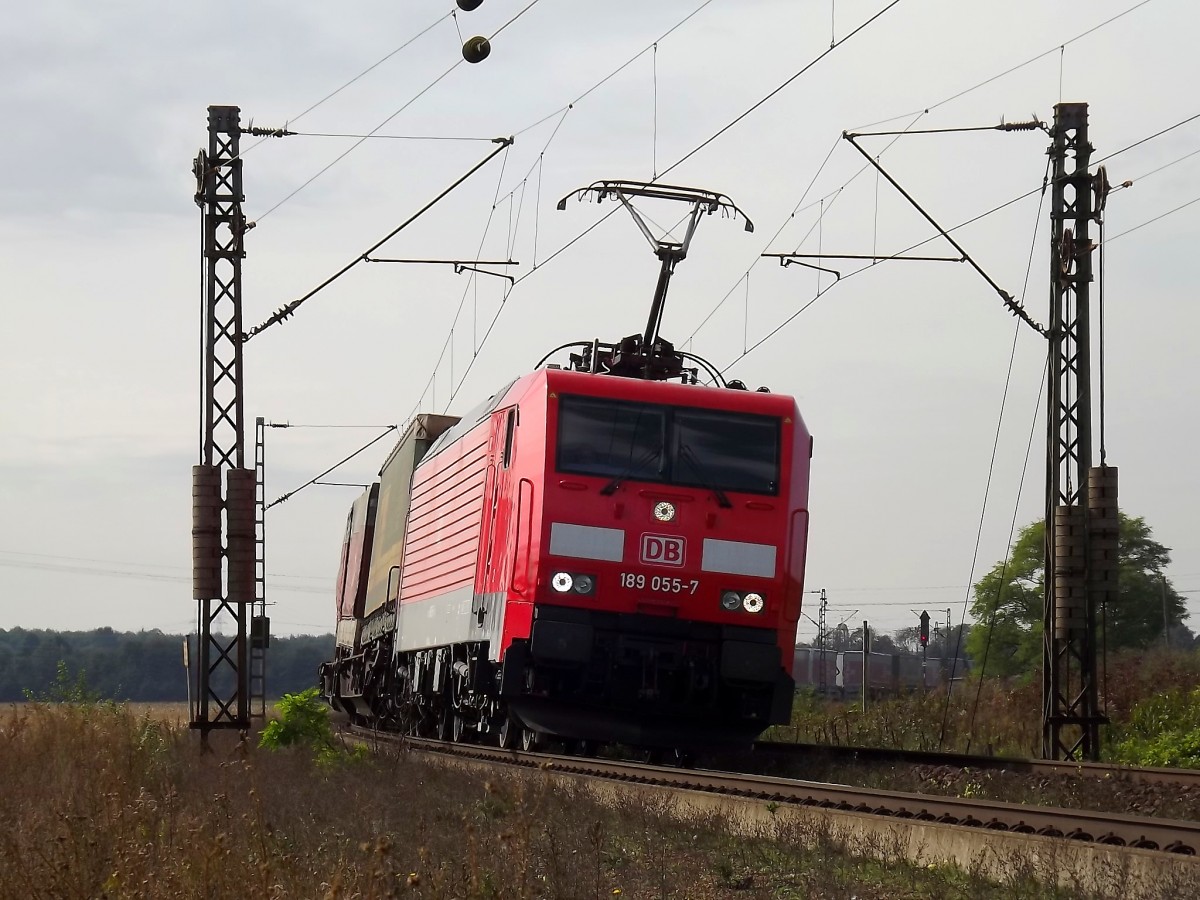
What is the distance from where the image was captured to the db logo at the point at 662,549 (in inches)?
578

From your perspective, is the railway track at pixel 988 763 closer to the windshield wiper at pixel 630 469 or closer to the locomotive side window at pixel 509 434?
the windshield wiper at pixel 630 469

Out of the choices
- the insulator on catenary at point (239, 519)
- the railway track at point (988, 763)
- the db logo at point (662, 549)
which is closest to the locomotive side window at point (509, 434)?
the db logo at point (662, 549)

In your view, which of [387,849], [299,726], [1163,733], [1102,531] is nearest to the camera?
[387,849]

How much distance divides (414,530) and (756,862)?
1390cm

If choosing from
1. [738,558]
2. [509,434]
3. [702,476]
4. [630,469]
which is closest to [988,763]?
[738,558]

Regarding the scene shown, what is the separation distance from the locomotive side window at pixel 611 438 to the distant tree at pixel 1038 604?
5928 centimetres

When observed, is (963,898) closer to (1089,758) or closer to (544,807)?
(544,807)

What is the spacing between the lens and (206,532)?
19.5m

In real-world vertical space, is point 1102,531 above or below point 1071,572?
above

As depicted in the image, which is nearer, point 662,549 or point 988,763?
point 662,549

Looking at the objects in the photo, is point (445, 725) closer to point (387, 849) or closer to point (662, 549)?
point (662, 549)

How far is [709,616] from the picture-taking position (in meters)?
14.8

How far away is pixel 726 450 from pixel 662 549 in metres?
1.19

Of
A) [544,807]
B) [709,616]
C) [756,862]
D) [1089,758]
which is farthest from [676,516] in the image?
[1089,758]
